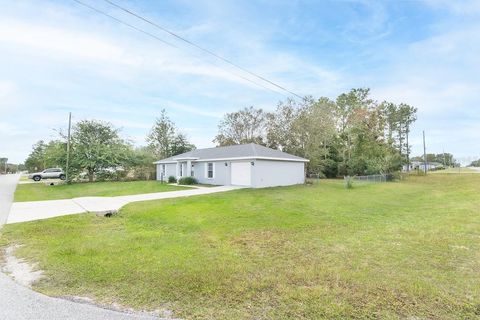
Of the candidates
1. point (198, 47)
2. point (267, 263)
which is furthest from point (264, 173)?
point (267, 263)

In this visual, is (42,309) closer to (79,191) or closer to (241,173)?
(241,173)

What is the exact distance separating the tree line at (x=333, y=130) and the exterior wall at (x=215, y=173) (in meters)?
9.56

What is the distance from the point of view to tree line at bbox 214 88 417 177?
2606 cm

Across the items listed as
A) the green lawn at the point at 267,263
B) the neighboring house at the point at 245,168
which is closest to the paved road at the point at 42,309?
the green lawn at the point at 267,263

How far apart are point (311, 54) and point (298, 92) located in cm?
193

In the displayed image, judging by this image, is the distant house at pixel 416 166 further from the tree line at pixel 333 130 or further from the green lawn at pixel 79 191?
the green lawn at pixel 79 191

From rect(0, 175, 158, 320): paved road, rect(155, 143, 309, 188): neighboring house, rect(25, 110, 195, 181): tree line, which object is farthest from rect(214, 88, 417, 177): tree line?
rect(0, 175, 158, 320): paved road

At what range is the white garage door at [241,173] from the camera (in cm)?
1845

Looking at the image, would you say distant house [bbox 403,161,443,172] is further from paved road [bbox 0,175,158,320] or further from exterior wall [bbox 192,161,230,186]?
paved road [bbox 0,175,158,320]

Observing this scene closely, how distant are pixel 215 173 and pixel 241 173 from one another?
9.13 feet

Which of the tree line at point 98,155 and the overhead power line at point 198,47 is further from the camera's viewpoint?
the tree line at point 98,155

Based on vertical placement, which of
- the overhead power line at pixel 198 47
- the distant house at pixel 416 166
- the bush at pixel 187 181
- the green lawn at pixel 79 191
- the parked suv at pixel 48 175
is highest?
the overhead power line at pixel 198 47

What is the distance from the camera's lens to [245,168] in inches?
738

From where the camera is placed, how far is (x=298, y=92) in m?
14.2
